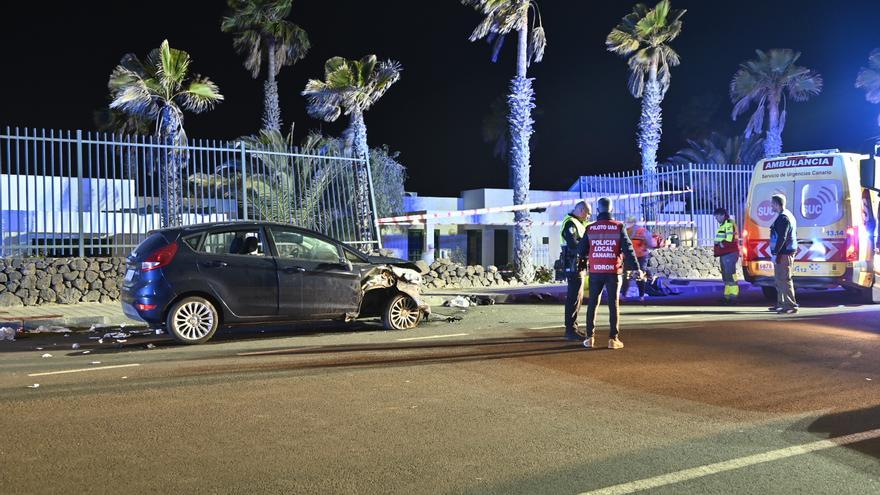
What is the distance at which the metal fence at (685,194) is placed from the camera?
21.2 meters

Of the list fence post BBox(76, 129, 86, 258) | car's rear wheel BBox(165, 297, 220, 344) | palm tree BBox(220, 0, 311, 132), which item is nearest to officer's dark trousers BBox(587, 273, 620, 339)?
car's rear wheel BBox(165, 297, 220, 344)

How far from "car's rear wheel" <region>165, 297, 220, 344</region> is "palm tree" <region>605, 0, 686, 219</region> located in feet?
66.9

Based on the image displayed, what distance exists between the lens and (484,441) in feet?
15.9

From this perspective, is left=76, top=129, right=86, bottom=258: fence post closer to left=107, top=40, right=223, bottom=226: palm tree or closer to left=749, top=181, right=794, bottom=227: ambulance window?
left=107, top=40, right=223, bottom=226: palm tree

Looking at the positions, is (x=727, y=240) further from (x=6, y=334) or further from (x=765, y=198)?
(x=6, y=334)

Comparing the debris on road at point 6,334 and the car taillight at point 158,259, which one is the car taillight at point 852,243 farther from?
the debris on road at point 6,334

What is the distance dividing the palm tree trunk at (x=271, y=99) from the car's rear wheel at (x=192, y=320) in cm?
2135

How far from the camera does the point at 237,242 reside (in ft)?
31.6

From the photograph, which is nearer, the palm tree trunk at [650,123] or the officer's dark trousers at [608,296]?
the officer's dark trousers at [608,296]

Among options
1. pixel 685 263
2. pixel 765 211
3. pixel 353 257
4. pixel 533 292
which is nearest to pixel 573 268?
pixel 353 257

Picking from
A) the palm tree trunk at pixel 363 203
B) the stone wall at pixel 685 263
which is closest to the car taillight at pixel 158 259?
the palm tree trunk at pixel 363 203

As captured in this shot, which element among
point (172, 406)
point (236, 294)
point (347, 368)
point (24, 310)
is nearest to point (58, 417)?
point (172, 406)

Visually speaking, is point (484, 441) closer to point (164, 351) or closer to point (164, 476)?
point (164, 476)

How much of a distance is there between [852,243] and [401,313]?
8351 millimetres
